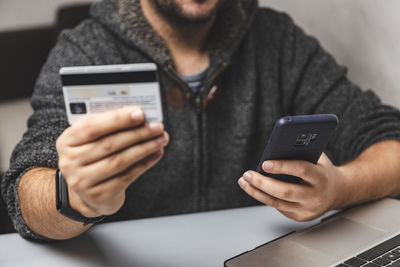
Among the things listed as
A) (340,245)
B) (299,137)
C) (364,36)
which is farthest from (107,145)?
(364,36)

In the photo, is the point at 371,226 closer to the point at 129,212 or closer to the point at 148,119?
the point at 148,119

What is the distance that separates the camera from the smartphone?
0.64 metres

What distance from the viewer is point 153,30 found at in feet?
3.51

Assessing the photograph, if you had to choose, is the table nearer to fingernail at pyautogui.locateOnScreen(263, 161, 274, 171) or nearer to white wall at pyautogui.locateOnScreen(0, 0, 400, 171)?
fingernail at pyautogui.locateOnScreen(263, 161, 274, 171)

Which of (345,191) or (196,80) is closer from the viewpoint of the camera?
(345,191)

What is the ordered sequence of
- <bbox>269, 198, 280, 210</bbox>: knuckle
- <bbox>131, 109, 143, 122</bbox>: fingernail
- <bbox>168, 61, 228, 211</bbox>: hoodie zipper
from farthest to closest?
<bbox>168, 61, 228, 211</bbox>: hoodie zipper → <bbox>269, 198, 280, 210</bbox>: knuckle → <bbox>131, 109, 143, 122</bbox>: fingernail

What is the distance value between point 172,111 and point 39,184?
40 centimetres

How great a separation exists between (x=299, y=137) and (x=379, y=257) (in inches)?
8.1

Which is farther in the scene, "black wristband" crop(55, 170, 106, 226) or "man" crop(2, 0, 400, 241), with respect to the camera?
"man" crop(2, 0, 400, 241)

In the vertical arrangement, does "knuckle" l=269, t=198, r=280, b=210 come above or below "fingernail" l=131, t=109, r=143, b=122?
below

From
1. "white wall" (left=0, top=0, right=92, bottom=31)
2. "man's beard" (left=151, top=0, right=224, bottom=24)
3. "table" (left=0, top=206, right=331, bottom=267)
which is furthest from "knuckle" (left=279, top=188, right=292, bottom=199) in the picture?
"white wall" (left=0, top=0, right=92, bottom=31)

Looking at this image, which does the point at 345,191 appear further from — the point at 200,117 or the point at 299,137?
the point at 200,117

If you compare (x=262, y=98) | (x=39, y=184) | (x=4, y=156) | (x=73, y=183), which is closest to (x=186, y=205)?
(x=262, y=98)

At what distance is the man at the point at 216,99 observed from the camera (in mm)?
949
